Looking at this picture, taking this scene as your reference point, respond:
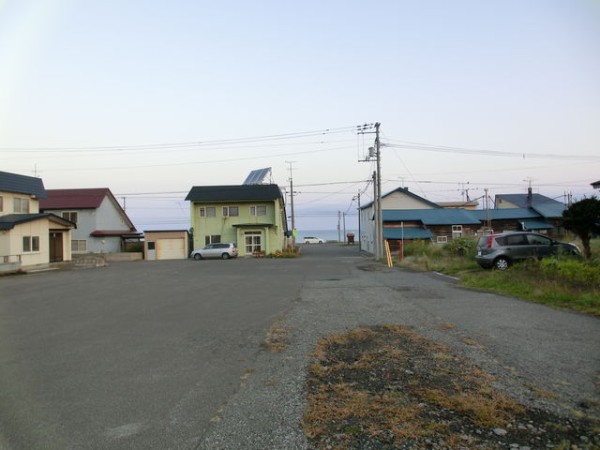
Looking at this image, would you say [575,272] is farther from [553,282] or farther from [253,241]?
[253,241]

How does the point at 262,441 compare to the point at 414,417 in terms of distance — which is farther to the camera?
the point at 414,417

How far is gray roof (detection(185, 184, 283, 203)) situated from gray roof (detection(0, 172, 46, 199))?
1364cm

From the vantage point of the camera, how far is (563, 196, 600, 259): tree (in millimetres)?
14484

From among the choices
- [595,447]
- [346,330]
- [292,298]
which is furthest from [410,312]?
[595,447]

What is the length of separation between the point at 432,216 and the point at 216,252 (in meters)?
22.4

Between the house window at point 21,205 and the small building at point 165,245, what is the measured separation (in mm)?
12294

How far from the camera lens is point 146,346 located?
22.5ft

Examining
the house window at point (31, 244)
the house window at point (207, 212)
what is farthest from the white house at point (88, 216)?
the house window at point (31, 244)

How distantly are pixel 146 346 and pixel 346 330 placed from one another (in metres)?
3.38

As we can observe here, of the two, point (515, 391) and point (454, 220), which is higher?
point (454, 220)

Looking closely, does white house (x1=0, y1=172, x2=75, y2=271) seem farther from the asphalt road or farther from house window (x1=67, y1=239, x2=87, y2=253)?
the asphalt road

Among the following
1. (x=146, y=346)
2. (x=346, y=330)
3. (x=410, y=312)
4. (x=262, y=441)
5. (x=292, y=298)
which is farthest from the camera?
(x=292, y=298)

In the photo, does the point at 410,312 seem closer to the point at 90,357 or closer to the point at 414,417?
the point at 414,417

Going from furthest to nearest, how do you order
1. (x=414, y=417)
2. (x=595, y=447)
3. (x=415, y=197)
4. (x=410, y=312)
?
(x=415, y=197)
(x=410, y=312)
(x=414, y=417)
(x=595, y=447)
